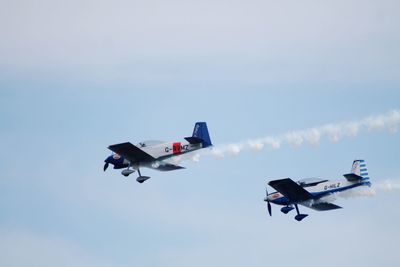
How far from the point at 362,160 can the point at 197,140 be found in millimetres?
10455

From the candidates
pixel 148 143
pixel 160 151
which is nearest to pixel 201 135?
pixel 160 151

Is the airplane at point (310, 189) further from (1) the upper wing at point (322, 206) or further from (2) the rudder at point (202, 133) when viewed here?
(2) the rudder at point (202, 133)

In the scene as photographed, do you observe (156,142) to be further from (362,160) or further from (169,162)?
(362,160)

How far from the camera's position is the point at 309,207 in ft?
354

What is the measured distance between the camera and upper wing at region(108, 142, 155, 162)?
106 metres

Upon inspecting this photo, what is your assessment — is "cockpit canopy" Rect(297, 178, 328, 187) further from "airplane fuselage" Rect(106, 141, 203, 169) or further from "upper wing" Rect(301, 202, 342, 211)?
"airplane fuselage" Rect(106, 141, 203, 169)

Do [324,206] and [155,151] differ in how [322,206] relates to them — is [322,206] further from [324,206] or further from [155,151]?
[155,151]

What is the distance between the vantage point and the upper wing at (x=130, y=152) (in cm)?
10562

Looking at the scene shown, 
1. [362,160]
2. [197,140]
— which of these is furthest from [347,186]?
[197,140]

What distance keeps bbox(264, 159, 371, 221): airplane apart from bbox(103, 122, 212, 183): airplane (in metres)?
5.36

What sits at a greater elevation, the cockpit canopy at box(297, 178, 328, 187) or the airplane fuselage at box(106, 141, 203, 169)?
the airplane fuselage at box(106, 141, 203, 169)

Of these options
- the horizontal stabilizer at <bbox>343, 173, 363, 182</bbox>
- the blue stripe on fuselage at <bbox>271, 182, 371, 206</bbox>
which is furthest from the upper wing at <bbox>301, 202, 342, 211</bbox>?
the horizontal stabilizer at <bbox>343, 173, 363, 182</bbox>

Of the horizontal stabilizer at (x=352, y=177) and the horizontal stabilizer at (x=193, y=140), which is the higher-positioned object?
the horizontal stabilizer at (x=193, y=140)

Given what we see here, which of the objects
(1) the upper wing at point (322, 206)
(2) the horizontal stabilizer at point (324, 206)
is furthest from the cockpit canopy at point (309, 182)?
(2) the horizontal stabilizer at point (324, 206)
